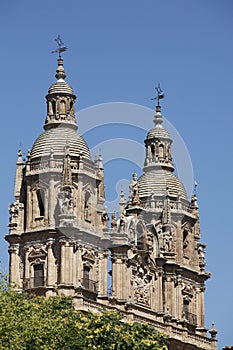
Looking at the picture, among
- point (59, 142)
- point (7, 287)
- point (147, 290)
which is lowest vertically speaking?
point (7, 287)

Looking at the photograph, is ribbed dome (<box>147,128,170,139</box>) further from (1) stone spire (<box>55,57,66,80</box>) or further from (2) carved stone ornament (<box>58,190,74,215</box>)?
(2) carved stone ornament (<box>58,190,74,215</box>)

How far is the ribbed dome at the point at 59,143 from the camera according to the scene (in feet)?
387

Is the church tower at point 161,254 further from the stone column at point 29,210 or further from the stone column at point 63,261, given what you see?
the stone column at point 29,210

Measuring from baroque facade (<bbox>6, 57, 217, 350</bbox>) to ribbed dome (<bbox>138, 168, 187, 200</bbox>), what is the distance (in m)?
0.09

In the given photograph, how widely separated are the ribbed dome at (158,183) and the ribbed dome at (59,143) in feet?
39.3

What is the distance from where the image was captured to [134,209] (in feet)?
409

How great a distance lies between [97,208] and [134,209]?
21.4 ft

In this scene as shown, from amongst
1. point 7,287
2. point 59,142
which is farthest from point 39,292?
point 7,287

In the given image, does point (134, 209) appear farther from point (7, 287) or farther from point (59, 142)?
point (7, 287)

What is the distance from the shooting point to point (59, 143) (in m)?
Answer: 118

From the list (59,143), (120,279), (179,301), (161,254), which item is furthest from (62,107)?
(179,301)

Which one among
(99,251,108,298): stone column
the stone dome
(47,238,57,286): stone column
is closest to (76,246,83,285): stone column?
(47,238,57,286): stone column

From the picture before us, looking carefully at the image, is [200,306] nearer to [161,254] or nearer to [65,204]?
[161,254]

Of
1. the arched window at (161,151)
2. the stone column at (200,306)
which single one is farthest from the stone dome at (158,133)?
the stone column at (200,306)
